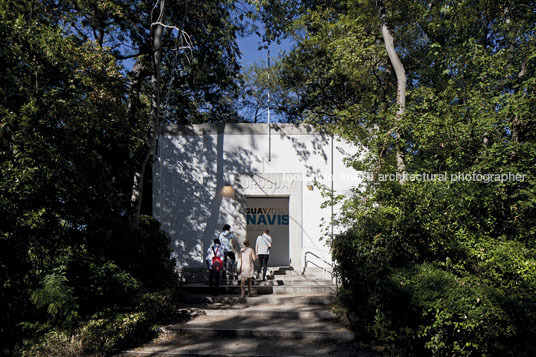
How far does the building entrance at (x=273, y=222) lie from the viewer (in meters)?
14.1

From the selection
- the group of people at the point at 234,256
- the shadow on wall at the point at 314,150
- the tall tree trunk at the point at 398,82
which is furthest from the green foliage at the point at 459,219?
the shadow on wall at the point at 314,150

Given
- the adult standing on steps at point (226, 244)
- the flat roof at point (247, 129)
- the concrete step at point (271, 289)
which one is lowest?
the concrete step at point (271, 289)

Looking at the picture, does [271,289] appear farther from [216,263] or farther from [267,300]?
[216,263]

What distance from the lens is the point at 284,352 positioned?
6.37m

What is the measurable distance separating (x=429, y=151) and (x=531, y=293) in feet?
10.2

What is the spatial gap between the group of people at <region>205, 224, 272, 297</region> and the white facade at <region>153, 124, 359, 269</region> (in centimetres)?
99

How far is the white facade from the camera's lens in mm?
12125

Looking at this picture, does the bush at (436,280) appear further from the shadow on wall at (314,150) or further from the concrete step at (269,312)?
the shadow on wall at (314,150)

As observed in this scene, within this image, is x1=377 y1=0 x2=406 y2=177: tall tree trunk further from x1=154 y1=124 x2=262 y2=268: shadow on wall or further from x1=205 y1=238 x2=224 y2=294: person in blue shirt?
x1=205 y1=238 x2=224 y2=294: person in blue shirt

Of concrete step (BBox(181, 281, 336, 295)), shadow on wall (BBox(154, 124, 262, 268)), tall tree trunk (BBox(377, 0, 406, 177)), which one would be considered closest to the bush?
tall tree trunk (BBox(377, 0, 406, 177))

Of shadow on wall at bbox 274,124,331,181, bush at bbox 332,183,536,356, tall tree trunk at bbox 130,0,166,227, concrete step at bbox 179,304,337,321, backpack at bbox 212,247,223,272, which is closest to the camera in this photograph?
bush at bbox 332,183,536,356

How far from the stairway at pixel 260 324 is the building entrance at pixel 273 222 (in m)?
3.30

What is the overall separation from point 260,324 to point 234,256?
3707 mm

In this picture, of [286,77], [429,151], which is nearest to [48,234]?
[429,151]
